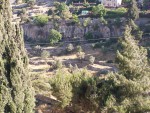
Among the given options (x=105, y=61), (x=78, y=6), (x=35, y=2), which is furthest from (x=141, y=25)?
(x=35, y=2)

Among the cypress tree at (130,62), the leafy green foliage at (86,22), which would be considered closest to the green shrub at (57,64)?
the leafy green foliage at (86,22)

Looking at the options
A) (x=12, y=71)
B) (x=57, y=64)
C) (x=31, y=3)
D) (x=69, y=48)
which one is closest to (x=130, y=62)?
(x=12, y=71)

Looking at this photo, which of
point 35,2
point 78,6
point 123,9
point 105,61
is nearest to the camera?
point 105,61

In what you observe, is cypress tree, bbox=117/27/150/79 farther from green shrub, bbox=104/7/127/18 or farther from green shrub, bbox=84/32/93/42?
green shrub, bbox=104/7/127/18

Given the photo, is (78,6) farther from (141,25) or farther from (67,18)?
(141,25)

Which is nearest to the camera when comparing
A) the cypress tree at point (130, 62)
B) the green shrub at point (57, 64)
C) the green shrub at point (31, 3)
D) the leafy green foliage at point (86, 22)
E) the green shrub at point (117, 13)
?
the cypress tree at point (130, 62)

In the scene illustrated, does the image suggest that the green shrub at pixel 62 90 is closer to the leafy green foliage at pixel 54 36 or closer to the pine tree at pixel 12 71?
the pine tree at pixel 12 71

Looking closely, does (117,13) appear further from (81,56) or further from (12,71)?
(12,71)
